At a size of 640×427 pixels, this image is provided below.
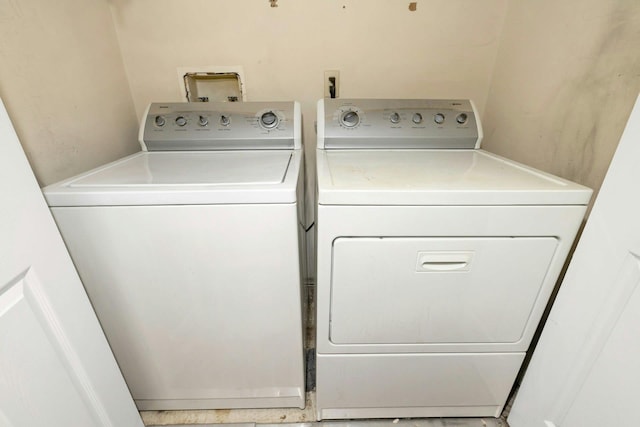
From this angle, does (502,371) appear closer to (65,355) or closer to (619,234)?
(619,234)

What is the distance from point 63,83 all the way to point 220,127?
55 cm

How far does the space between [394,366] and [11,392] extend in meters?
1.00

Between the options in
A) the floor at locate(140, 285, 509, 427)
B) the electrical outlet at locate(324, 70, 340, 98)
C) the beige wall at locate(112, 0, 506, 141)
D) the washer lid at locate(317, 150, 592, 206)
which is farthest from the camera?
the electrical outlet at locate(324, 70, 340, 98)

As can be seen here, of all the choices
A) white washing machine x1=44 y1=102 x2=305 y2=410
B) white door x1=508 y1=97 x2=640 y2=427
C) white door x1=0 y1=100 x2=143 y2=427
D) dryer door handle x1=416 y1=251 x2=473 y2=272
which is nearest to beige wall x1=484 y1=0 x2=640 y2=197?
white door x1=508 y1=97 x2=640 y2=427

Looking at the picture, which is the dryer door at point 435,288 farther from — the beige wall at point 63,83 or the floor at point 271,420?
the beige wall at point 63,83

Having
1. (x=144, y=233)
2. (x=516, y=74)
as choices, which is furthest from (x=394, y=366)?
(x=516, y=74)

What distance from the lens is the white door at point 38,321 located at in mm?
550

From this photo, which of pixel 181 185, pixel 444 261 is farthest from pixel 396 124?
pixel 181 185

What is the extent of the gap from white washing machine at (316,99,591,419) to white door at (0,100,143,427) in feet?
2.09

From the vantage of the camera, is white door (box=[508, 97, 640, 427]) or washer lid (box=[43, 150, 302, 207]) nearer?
white door (box=[508, 97, 640, 427])

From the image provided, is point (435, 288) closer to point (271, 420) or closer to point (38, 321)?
point (271, 420)

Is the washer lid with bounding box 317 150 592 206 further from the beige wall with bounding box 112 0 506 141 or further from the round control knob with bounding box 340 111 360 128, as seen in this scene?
the beige wall with bounding box 112 0 506 141

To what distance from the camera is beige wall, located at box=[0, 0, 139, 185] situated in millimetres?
855

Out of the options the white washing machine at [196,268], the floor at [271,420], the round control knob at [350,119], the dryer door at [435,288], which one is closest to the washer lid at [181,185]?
the white washing machine at [196,268]
